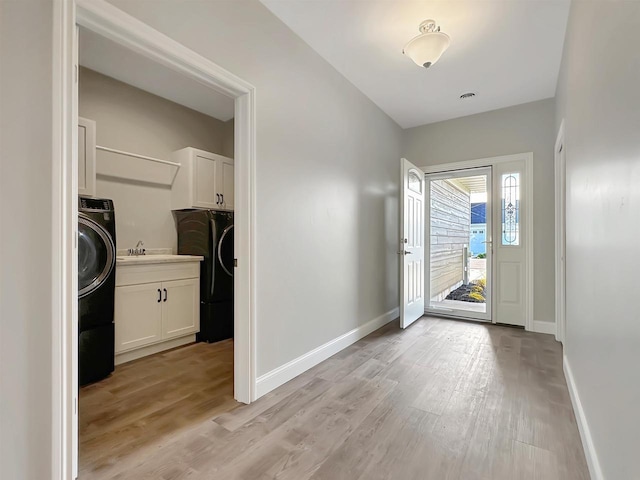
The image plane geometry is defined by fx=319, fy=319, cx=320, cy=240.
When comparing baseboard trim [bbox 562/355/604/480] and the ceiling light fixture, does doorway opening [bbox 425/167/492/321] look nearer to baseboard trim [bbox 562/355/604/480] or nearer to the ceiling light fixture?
baseboard trim [bbox 562/355/604/480]

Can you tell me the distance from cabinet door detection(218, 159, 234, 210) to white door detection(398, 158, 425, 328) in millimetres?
2125

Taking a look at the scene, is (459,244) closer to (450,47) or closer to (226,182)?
(450,47)

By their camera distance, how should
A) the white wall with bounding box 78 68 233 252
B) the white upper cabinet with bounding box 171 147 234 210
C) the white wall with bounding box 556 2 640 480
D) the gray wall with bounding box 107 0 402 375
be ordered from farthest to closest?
1. the white upper cabinet with bounding box 171 147 234 210
2. the white wall with bounding box 78 68 233 252
3. the gray wall with bounding box 107 0 402 375
4. the white wall with bounding box 556 2 640 480

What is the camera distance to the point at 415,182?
13.4ft

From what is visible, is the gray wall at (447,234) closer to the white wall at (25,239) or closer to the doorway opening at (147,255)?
the doorway opening at (147,255)

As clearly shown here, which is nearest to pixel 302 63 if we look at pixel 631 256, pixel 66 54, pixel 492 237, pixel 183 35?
pixel 183 35

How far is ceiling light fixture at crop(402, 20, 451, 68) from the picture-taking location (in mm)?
2250

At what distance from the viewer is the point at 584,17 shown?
1.70 meters

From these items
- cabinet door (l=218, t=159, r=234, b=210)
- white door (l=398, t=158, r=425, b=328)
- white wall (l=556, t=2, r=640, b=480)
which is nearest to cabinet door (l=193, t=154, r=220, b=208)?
cabinet door (l=218, t=159, r=234, b=210)

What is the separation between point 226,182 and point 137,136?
3.46ft

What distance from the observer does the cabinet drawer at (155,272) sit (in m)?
2.81

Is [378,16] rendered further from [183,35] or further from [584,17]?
[183,35]

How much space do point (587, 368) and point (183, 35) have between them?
2777mm

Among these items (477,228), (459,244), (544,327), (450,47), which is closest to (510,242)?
(477,228)
